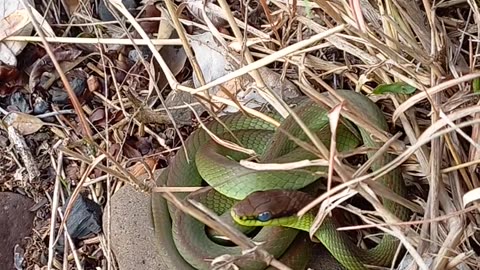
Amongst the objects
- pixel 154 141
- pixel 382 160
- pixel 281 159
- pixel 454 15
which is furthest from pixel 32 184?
pixel 454 15

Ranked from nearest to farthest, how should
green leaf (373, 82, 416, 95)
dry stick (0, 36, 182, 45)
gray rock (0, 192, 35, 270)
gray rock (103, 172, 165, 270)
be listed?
green leaf (373, 82, 416, 95) < gray rock (103, 172, 165, 270) < dry stick (0, 36, 182, 45) < gray rock (0, 192, 35, 270)

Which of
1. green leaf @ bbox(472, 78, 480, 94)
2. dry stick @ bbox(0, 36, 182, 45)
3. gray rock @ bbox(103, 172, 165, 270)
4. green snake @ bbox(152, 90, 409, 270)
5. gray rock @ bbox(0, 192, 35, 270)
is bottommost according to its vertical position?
gray rock @ bbox(0, 192, 35, 270)

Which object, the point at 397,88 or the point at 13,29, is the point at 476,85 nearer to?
the point at 397,88

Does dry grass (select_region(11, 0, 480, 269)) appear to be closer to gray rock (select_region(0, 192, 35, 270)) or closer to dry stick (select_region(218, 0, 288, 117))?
dry stick (select_region(218, 0, 288, 117))

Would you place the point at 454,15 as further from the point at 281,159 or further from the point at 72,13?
the point at 72,13

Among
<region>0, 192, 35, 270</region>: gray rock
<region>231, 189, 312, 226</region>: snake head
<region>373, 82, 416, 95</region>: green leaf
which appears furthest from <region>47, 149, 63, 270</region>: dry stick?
<region>373, 82, 416, 95</region>: green leaf
